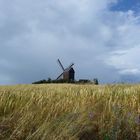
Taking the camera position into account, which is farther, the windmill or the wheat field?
the windmill

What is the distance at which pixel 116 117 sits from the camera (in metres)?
10.6

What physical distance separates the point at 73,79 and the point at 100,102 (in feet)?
185

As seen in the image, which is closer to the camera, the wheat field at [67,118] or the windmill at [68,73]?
the wheat field at [67,118]

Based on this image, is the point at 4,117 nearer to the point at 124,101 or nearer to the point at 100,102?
the point at 100,102

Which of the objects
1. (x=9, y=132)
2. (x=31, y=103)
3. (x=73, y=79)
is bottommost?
(x=9, y=132)

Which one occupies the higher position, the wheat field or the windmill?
the windmill

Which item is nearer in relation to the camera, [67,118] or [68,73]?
[67,118]

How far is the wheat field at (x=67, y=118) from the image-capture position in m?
9.41

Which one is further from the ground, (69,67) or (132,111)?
(69,67)

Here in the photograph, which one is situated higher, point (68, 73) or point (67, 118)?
point (68, 73)

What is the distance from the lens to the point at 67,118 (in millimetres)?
9914

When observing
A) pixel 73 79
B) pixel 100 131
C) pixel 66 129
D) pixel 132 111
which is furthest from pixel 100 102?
pixel 73 79

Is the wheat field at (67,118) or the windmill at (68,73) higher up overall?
the windmill at (68,73)

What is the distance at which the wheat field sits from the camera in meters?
9.41
